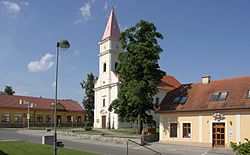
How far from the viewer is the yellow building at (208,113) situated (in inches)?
1107

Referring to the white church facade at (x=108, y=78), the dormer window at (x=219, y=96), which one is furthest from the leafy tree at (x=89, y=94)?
the dormer window at (x=219, y=96)

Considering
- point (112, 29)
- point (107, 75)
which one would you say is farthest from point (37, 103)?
point (112, 29)

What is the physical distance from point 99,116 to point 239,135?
3545cm

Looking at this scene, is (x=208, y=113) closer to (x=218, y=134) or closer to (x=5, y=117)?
(x=218, y=134)

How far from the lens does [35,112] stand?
71688 mm

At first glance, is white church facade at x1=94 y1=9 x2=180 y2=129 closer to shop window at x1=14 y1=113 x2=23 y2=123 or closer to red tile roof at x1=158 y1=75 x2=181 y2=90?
red tile roof at x1=158 y1=75 x2=181 y2=90

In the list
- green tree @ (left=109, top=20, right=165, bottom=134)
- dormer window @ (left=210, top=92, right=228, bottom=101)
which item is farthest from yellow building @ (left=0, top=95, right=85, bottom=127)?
dormer window @ (left=210, top=92, right=228, bottom=101)

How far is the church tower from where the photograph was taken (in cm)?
5744

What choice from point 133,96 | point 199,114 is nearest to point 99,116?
point 133,96

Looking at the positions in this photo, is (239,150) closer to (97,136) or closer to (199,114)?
(199,114)

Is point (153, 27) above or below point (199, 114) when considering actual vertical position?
above

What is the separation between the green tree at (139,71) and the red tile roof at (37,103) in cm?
3790

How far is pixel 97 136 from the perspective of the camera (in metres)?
38.3

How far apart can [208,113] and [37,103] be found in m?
51.7
